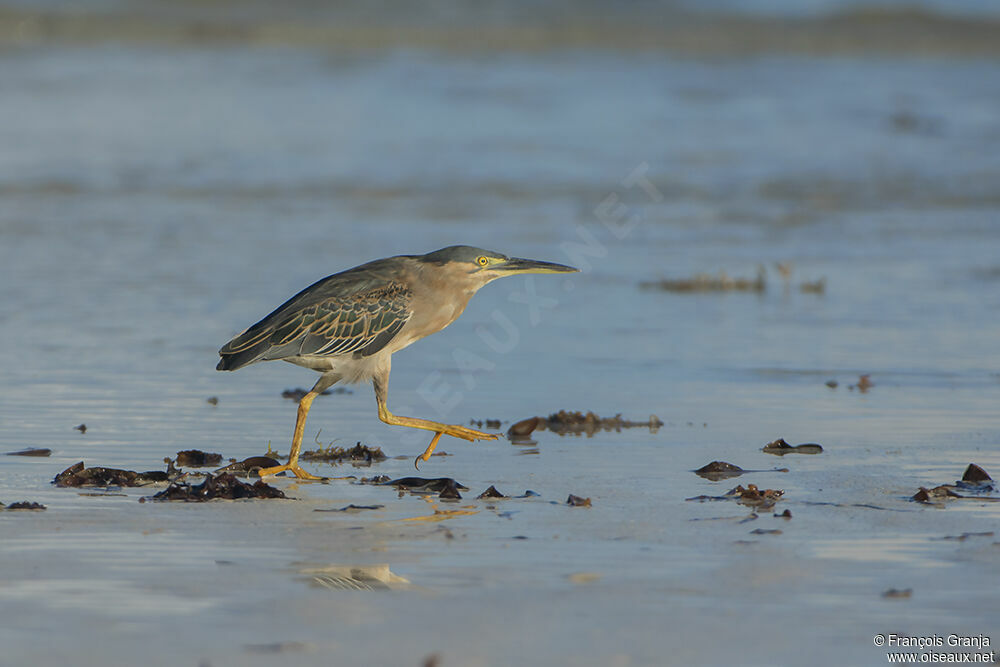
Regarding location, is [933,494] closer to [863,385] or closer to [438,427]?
[438,427]

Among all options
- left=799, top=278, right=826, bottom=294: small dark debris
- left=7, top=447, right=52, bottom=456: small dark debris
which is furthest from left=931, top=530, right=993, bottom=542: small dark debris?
left=799, top=278, right=826, bottom=294: small dark debris

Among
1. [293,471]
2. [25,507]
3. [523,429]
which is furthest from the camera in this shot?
[523,429]

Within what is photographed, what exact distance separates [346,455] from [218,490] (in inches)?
43.9

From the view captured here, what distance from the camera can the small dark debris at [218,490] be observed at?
6.45 m

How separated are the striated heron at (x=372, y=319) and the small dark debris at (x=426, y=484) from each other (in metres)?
0.46

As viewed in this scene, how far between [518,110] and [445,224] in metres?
10.5

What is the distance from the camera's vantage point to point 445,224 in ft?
52.3

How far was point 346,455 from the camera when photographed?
758 centimetres

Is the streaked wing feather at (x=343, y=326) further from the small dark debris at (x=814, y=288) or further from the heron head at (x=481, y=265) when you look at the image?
the small dark debris at (x=814, y=288)

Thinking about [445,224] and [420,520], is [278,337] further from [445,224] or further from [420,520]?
[445,224]

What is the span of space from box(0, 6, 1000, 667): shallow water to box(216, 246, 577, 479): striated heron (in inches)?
17.6

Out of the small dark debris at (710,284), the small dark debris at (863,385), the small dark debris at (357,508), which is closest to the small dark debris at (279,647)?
the small dark debris at (357,508)

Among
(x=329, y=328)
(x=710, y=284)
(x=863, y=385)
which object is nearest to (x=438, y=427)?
(x=329, y=328)

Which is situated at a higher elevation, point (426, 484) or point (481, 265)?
point (481, 265)
